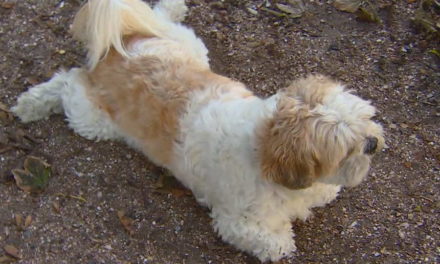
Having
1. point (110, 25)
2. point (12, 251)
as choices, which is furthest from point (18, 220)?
point (110, 25)

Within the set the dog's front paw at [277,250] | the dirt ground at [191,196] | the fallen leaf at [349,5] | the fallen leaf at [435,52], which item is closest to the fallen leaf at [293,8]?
A: the dirt ground at [191,196]

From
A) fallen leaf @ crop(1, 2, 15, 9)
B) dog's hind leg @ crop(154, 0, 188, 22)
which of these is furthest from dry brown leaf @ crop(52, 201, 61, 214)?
fallen leaf @ crop(1, 2, 15, 9)

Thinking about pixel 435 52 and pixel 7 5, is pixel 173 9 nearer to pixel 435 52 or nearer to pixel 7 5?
pixel 7 5

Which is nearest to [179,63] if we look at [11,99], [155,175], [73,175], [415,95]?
[155,175]

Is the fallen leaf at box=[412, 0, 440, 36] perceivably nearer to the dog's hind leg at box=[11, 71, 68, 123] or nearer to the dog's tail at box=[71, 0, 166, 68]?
the dog's tail at box=[71, 0, 166, 68]

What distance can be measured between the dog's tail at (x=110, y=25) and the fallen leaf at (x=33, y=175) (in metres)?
0.78

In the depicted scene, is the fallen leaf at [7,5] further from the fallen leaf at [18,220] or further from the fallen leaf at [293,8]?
the fallen leaf at [293,8]

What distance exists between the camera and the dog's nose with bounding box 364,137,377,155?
9.97ft

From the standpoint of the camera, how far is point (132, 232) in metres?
3.83

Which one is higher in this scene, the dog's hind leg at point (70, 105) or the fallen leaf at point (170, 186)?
the dog's hind leg at point (70, 105)

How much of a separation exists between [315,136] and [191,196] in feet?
4.45

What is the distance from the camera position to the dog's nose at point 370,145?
120 inches

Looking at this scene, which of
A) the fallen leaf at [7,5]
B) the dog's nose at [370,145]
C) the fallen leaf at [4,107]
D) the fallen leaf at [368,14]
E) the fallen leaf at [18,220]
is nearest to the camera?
the dog's nose at [370,145]

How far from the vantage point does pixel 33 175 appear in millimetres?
4066
